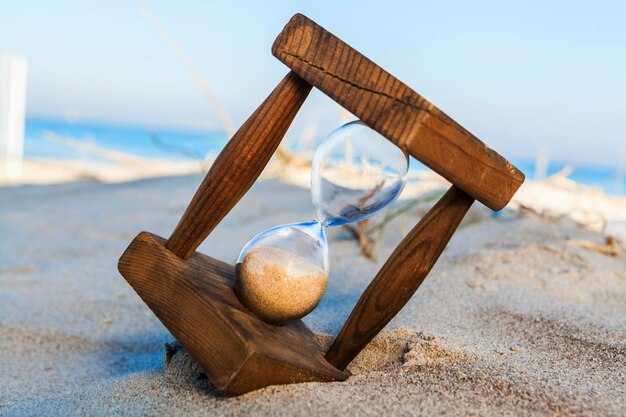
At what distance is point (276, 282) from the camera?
149cm

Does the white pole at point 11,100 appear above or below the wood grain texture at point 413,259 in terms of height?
below

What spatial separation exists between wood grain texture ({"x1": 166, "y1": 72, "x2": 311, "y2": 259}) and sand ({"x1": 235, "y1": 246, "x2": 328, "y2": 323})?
0.42 ft

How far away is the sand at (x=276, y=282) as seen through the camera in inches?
58.7

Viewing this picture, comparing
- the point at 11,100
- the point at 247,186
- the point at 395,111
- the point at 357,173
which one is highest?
the point at 395,111

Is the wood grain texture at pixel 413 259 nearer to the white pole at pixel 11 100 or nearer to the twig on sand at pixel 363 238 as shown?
the twig on sand at pixel 363 238

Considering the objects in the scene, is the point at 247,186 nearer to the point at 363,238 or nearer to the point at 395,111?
the point at 395,111

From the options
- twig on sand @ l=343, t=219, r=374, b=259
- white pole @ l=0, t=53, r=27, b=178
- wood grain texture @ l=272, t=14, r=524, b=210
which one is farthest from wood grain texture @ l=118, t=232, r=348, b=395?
white pole @ l=0, t=53, r=27, b=178

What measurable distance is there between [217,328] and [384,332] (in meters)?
0.53

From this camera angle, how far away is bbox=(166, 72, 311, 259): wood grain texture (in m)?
1.45

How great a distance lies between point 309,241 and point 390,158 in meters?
0.28

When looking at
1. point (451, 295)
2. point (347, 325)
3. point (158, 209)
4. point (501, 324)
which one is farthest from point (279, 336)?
point (158, 209)

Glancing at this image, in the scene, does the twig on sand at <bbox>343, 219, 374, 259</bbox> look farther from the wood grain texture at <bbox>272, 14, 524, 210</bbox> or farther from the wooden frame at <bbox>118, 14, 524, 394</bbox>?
the wood grain texture at <bbox>272, 14, 524, 210</bbox>

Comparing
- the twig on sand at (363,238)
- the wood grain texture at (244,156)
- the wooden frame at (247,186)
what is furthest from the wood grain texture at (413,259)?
the twig on sand at (363,238)

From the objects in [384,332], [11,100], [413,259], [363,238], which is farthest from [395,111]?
[11,100]
